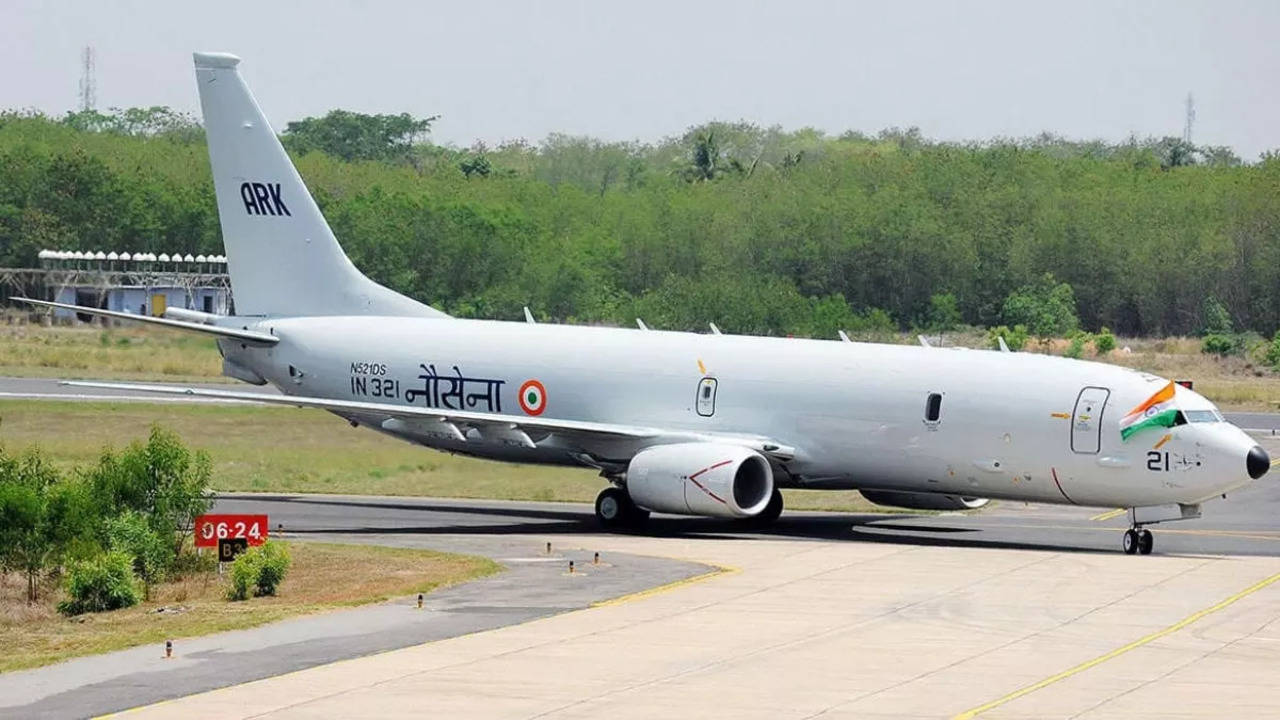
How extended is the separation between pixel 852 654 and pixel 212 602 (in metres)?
9.67

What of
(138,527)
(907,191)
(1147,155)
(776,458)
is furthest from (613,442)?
(1147,155)

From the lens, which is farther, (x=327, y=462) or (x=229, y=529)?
(x=327, y=462)

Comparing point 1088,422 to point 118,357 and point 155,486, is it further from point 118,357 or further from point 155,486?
point 118,357

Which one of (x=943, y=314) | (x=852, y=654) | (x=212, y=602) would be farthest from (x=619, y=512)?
(x=943, y=314)

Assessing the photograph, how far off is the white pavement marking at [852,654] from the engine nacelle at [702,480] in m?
4.13

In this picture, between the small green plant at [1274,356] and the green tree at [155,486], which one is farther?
the small green plant at [1274,356]

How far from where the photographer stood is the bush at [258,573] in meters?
29.1

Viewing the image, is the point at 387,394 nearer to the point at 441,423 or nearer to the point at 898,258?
the point at 441,423

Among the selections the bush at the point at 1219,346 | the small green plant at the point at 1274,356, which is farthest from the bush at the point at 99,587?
the bush at the point at 1219,346

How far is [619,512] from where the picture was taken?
39.9m

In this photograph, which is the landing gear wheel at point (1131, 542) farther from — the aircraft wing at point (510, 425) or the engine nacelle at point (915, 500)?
the aircraft wing at point (510, 425)

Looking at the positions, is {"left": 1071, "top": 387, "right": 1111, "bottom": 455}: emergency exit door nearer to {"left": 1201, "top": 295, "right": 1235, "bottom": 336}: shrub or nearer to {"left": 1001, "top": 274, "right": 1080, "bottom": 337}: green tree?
{"left": 1001, "top": 274, "right": 1080, "bottom": 337}: green tree

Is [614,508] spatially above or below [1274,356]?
below

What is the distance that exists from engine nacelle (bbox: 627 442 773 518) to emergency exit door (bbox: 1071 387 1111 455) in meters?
5.82
